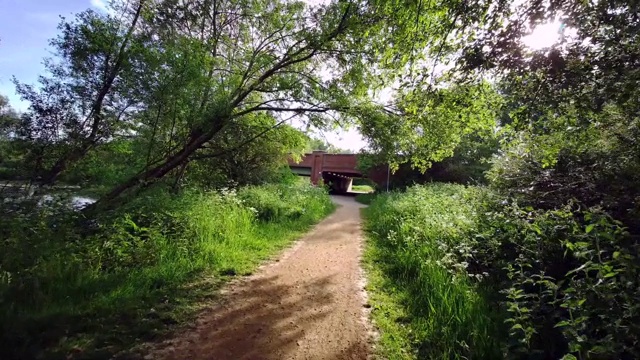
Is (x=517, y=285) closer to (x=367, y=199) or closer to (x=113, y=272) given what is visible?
(x=113, y=272)

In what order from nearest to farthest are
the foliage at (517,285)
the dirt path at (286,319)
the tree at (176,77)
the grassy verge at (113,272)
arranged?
the foliage at (517,285) → the grassy verge at (113,272) → the dirt path at (286,319) → the tree at (176,77)

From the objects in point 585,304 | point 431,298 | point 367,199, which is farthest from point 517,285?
point 367,199

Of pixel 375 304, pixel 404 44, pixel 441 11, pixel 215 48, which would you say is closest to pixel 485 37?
pixel 441 11

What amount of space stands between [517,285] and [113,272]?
5.36m

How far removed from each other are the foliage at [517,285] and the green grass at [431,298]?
1cm

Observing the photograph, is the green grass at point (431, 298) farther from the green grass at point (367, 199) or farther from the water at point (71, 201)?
the green grass at point (367, 199)

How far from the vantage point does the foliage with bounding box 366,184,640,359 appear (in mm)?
2211

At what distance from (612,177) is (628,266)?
421 centimetres

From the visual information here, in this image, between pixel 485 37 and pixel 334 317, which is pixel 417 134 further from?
pixel 334 317

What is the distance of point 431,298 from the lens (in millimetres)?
4098

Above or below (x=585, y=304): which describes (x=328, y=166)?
above

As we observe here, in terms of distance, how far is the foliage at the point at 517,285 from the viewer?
2211mm

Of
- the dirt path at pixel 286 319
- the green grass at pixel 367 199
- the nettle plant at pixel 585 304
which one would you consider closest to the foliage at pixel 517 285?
the nettle plant at pixel 585 304

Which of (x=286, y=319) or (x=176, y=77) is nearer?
(x=286, y=319)
